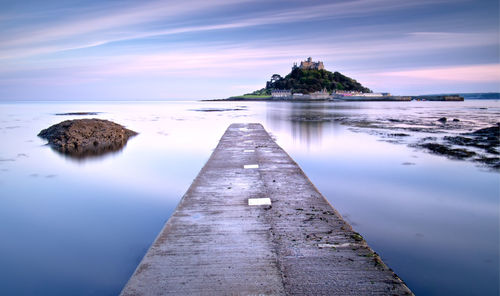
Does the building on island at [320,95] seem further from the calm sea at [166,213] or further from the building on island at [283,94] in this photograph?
the calm sea at [166,213]

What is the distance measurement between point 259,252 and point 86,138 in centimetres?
1777

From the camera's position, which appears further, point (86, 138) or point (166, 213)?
point (86, 138)

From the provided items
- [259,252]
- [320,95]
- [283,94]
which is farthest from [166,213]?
[283,94]

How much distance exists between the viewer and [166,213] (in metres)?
7.78

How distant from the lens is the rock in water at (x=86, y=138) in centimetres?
1684

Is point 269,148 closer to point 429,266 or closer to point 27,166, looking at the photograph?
point 429,266

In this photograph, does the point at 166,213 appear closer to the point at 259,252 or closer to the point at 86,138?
the point at 259,252

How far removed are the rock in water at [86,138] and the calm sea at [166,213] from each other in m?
1.59

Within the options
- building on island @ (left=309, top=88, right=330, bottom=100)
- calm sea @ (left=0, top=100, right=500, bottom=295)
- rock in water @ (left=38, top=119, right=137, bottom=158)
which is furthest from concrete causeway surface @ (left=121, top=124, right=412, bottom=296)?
building on island @ (left=309, top=88, right=330, bottom=100)

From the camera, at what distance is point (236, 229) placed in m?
5.01

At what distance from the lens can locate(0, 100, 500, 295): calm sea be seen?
16.6 feet

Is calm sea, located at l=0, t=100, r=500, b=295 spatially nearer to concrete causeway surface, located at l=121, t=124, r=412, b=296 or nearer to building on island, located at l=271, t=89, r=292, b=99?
concrete causeway surface, located at l=121, t=124, r=412, b=296

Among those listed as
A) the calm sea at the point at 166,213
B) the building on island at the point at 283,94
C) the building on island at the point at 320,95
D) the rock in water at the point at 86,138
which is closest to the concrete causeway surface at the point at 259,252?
the calm sea at the point at 166,213

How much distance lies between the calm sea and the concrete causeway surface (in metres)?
1.18
